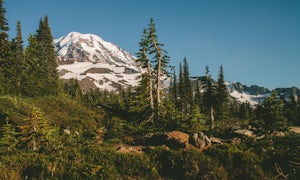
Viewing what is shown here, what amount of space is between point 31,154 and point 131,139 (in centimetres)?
682

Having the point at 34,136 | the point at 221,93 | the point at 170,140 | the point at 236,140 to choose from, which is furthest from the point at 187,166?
the point at 221,93

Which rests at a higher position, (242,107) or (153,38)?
(153,38)

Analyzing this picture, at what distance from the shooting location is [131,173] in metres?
8.66

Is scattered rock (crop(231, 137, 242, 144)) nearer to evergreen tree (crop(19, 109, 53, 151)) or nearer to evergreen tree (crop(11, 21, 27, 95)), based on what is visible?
evergreen tree (crop(19, 109, 53, 151))

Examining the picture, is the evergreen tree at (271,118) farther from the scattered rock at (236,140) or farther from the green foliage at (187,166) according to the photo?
the green foliage at (187,166)

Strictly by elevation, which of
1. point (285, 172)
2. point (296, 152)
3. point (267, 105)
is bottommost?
point (285, 172)

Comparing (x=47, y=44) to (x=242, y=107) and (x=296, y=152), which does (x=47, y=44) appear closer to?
(x=296, y=152)

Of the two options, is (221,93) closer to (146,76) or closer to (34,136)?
(146,76)

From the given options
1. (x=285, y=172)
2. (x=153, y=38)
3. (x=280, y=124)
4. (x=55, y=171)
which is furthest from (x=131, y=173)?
(x=153, y=38)

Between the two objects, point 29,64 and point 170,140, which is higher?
point 29,64

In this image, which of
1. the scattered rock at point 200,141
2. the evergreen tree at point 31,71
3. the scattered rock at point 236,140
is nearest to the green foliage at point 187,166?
the scattered rock at point 200,141

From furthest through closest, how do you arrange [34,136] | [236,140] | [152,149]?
[236,140]
[34,136]
[152,149]

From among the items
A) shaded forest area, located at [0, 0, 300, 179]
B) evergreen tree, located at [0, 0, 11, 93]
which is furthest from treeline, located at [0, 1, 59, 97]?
shaded forest area, located at [0, 0, 300, 179]

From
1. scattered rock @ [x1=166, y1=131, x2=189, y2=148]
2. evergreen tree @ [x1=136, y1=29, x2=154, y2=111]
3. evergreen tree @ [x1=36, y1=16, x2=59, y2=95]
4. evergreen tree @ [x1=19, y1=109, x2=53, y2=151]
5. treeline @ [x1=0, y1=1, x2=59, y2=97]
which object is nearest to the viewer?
scattered rock @ [x1=166, y1=131, x2=189, y2=148]
